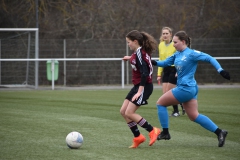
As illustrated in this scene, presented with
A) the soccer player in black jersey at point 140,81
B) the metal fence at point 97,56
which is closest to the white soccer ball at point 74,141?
the soccer player in black jersey at point 140,81

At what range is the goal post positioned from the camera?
23266 mm

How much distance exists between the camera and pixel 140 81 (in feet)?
24.7

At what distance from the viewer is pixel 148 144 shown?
782 cm

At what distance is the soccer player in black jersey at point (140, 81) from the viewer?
24.3ft

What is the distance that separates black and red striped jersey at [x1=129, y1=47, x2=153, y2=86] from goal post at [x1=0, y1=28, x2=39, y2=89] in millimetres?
15718

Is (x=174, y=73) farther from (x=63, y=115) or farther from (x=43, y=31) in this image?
(x=43, y=31)

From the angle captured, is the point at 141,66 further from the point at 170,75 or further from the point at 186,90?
the point at 170,75

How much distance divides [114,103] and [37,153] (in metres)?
8.50

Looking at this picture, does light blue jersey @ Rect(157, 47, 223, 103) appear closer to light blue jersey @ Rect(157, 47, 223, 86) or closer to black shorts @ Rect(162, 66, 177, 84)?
light blue jersey @ Rect(157, 47, 223, 86)

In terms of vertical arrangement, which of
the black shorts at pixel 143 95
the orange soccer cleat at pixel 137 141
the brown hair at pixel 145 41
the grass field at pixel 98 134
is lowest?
the grass field at pixel 98 134

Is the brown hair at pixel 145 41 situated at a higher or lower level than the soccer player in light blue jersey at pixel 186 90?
higher

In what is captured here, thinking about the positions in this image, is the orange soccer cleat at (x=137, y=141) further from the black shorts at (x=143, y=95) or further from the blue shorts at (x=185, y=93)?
the blue shorts at (x=185, y=93)

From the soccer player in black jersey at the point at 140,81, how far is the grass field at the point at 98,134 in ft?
0.80

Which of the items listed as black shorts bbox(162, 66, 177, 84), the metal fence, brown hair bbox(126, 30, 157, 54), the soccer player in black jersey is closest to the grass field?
the soccer player in black jersey
